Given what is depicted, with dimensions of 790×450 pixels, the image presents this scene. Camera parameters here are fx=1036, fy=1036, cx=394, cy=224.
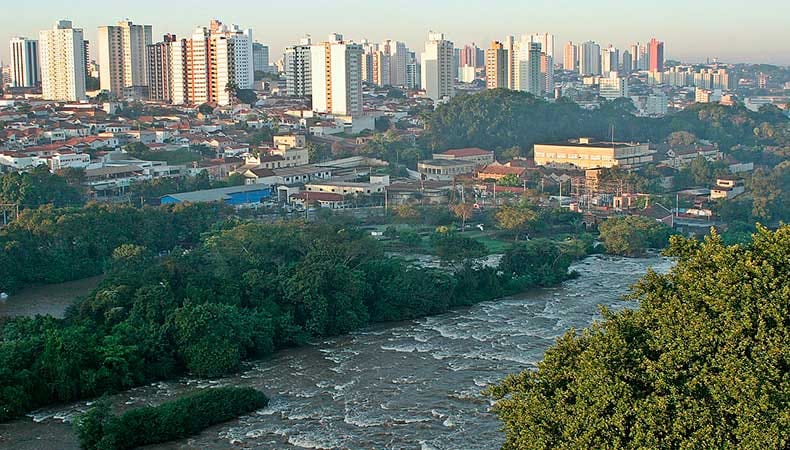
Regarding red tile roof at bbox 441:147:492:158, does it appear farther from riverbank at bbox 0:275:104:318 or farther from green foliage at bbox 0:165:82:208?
riverbank at bbox 0:275:104:318

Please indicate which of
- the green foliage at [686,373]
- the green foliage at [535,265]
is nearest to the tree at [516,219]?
the green foliage at [535,265]

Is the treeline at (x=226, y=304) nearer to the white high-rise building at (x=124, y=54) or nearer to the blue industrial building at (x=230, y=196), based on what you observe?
the blue industrial building at (x=230, y=196)

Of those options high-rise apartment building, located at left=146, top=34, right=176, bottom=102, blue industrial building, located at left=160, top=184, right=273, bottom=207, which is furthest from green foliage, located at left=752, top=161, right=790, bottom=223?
high-rise apartment building, located at left=146, top=34, right=176, bottom=102

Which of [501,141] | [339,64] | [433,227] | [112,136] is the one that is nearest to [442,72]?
[339,64]

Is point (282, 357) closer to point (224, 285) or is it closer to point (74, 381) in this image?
point (224, 285)

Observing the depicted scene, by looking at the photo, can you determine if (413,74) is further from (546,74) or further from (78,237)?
(78,237)

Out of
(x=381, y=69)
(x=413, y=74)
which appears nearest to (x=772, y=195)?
(x=381, y=69)
